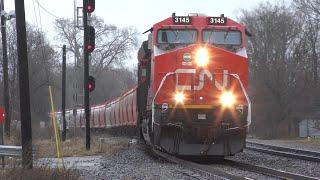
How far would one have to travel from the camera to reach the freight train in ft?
55.2

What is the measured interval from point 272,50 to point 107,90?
48967mm

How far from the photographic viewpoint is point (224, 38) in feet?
59.1

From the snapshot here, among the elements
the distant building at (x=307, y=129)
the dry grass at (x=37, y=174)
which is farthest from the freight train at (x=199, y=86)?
the distant building at (x=307, y=129)

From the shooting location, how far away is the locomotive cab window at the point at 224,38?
17891mm

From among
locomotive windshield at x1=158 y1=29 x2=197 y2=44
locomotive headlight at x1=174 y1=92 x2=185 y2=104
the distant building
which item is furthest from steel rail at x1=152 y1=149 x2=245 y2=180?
the distant building

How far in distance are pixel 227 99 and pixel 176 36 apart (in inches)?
103

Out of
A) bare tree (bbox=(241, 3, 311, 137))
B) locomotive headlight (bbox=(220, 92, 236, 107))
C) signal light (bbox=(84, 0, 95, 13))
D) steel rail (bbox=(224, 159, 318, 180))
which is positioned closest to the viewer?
steel rail (bbox=(224, 159, 318, 180))

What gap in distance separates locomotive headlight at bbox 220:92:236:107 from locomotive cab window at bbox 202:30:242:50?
5.35 feet

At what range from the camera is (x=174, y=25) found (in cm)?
1792

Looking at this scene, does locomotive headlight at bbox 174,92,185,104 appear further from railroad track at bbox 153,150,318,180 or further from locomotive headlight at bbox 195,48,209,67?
railroad track at bbox 153,150,318,180

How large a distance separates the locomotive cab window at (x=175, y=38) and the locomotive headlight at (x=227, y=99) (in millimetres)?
1985

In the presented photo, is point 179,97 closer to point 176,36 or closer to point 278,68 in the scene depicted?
point 176,36

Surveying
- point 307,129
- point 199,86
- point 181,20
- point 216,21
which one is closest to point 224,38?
point 216,21

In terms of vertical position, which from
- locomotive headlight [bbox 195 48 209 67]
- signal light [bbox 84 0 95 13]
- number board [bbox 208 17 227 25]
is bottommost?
locomotive headlight [bbox 195 48 209 67]
